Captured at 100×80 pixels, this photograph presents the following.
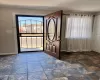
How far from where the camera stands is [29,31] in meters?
5.20

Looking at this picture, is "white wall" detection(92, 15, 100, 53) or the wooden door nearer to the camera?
the wooden door

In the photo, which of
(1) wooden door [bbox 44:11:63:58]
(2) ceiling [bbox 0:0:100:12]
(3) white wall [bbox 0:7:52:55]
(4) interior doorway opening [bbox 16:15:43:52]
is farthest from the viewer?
(4) interior doorway opening [bbox 16:15:43:52]

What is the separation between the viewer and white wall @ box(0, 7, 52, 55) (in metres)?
4.32

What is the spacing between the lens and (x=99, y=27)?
5055 mm

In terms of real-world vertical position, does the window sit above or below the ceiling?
below

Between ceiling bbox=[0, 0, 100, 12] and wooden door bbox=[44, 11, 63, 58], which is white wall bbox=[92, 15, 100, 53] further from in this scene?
wooden door bbox=[44, 11, 63, 58]

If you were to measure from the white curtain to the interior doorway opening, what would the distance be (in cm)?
144

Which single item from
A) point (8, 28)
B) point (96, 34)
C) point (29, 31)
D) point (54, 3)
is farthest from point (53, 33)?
point (96, 34)

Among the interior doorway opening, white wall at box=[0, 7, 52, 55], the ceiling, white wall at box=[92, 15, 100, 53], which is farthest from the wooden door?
white wall at box=[92, 15, 100, 53]

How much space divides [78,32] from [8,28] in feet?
10.9

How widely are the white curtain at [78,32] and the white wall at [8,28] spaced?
5.86 feet

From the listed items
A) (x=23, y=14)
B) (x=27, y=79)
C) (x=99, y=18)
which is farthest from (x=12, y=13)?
(x=99, y=18)

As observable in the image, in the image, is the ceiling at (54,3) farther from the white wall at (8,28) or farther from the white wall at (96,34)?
the white wall at (96,34)

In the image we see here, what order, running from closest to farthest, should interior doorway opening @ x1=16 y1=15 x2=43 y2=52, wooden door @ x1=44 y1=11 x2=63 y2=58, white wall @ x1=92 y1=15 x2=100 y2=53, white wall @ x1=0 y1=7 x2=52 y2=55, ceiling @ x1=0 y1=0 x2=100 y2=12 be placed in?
ceiling @ x1=0 y1=0 x2=100 y2=12
wooden door @ x1=44 y1=11 x2=63 y2=58
white wall @ x1=0 y1=7 x2=52 y2=55
interior doorway opening @ x1=16 y1=15 x2=43 y2=52
white wall @ x1=92 y1=15 x2=100 y2=53
